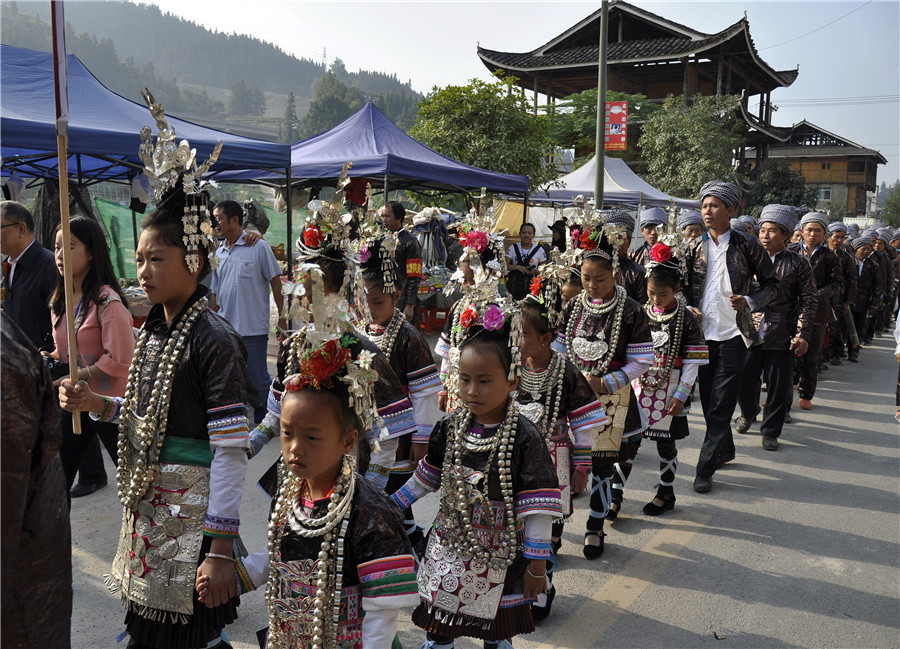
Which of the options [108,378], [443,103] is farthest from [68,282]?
[443,103]

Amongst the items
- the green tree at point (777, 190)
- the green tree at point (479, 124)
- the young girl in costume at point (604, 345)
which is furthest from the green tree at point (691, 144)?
the young girl in costume at point (604, 345)

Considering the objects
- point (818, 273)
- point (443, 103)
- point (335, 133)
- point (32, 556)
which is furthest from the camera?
point (443, 103)

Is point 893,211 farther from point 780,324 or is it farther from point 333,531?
point 333,531

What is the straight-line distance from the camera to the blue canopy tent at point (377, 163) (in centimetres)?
1016

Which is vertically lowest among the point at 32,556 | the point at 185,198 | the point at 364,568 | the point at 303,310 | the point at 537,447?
the point at 364,568

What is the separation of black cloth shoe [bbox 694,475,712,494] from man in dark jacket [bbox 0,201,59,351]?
16.1 feet

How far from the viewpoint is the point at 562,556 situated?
4.71 metres

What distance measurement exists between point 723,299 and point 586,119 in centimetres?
2355

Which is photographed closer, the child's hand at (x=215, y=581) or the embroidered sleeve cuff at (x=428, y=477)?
the child's hand at (x=215, y=581)

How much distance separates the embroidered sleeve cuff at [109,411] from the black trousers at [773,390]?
5977 millimetres

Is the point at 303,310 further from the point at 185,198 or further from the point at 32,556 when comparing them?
the point at 32,556

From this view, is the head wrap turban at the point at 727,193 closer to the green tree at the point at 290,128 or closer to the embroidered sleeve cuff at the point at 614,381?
the embroidered sleeve cuff at the point at 614,381

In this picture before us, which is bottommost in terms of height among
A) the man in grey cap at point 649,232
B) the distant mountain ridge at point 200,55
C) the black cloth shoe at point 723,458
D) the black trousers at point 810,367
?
the black cloth shoe at point 723,458

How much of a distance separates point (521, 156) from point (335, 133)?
15.2 feet
